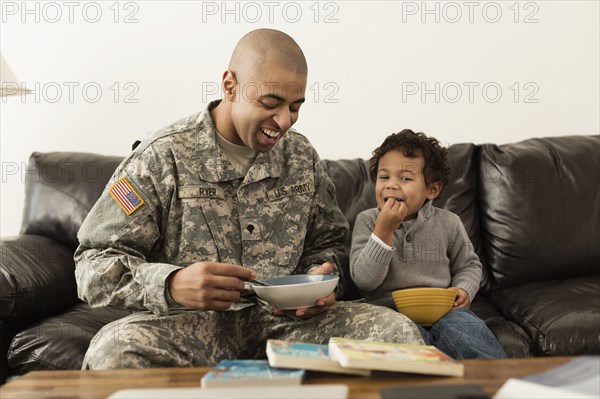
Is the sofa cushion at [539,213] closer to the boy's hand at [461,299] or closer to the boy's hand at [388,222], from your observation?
the boy's hand at [461,299]

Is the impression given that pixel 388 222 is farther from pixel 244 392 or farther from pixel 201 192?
pixel 244 392

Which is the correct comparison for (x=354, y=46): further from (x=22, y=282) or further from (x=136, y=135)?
(x=22, y=282)

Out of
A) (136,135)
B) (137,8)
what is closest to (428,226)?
(136,135)

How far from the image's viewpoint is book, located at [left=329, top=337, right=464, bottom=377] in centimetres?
126

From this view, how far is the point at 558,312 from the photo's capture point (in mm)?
2191

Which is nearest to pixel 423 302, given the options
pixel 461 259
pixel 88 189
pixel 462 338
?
pixel 462 338

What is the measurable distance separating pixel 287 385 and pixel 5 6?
2375 millimetres

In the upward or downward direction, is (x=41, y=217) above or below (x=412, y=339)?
above

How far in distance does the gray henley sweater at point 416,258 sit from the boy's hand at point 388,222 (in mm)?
32

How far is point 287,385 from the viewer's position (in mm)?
1246

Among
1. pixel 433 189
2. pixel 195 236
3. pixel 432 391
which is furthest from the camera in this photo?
pixel 433 189

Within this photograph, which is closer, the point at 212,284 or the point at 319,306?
the point at 212,284

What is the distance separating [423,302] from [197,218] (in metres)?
0.63

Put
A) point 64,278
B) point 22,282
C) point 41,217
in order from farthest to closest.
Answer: point 41,217
point 64,278
point 22,282
